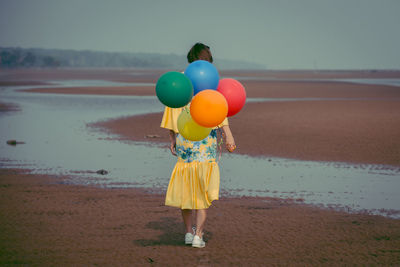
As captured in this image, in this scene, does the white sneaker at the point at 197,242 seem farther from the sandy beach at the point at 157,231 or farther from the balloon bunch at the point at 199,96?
the balloon bunch at the point at 199,96

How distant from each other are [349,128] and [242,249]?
42.2 ft

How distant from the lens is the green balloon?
513cm

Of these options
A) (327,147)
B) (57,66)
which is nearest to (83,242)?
(327,147)

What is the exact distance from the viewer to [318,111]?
23500mm

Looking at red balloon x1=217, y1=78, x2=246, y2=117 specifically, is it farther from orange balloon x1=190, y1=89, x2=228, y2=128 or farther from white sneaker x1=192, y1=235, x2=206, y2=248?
white sneaker x1=192, y1=235, x2=206, y2=248

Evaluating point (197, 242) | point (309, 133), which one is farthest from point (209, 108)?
point (309, 133)

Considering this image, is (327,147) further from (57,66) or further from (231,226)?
(57,66)

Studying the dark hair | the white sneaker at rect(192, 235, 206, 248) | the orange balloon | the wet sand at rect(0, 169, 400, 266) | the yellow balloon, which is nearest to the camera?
the orange balloon

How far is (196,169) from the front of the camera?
18.1ft

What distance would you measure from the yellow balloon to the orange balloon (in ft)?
0.30

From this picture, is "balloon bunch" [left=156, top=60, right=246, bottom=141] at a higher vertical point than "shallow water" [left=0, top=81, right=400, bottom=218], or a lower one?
lower

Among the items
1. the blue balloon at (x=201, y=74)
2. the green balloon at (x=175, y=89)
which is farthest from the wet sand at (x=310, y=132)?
the green balloon at (x=175, y=89)

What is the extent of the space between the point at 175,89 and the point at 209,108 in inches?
14.3

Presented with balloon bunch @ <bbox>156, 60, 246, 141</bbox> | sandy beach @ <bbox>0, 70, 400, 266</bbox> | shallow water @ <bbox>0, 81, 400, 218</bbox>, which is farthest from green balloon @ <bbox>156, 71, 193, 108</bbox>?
shallow water @ <bbox>0, 81, 400, 218</bbox>
